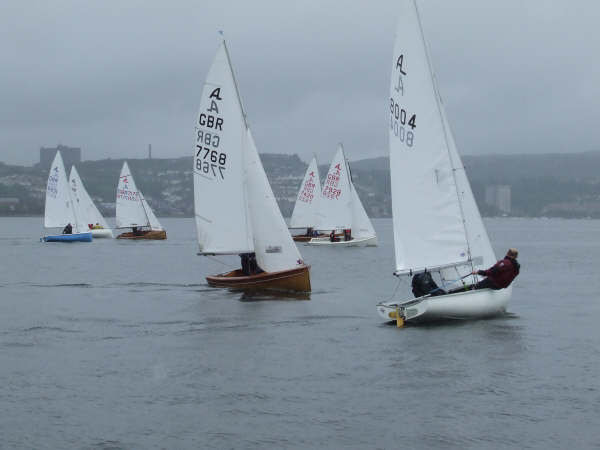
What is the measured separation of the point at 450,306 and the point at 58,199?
49.8 m

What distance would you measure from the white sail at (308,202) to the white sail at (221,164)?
35.2m

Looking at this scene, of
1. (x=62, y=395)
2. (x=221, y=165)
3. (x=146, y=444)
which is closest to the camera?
(x=146, y=444)

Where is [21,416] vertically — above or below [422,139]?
below

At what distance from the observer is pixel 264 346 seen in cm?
1817

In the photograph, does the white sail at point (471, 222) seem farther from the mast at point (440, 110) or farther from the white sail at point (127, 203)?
the white sail at point (127, 203)

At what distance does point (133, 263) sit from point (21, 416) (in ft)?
111

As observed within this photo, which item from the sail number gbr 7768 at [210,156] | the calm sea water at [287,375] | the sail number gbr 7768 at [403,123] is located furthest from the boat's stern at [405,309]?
the sail number gbr 7768 at [210,156]

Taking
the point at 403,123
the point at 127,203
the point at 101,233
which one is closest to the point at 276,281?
the point at 403,123

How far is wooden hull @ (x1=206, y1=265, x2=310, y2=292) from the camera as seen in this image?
1049 inches

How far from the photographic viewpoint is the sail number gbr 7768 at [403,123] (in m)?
20.1

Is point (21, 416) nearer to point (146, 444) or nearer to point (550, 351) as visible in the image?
point (146, 444)

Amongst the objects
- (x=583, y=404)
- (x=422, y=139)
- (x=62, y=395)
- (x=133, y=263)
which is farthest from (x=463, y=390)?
(x=133, y=263)

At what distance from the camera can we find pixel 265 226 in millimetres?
27281

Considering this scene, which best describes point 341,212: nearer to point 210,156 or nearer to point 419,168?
point 210,156
